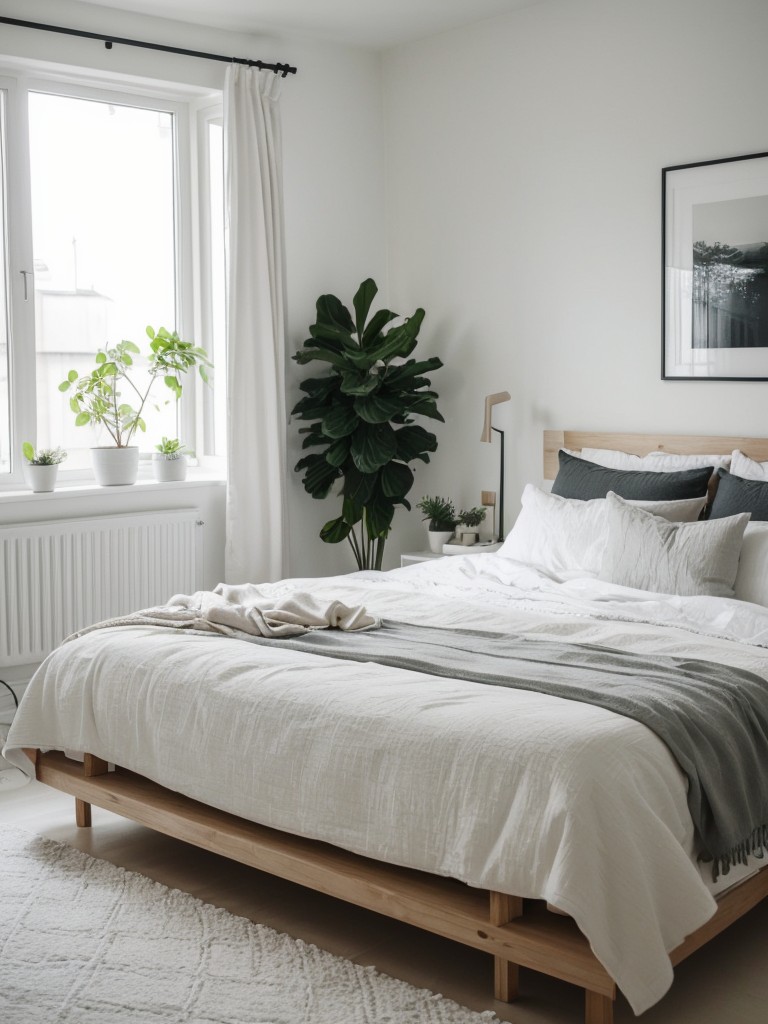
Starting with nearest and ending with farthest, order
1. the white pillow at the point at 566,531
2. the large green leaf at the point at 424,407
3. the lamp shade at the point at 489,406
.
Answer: the white pillow at the point at 566,531, the lamp shade at the point at 489,406, the large green leaf at the point at 424,407

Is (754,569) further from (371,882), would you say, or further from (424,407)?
(424,407)

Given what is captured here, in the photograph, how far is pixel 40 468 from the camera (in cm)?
455

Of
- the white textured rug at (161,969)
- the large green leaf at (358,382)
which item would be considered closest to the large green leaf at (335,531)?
the large green leaf at (358,382)

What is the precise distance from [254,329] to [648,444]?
5.80 feet

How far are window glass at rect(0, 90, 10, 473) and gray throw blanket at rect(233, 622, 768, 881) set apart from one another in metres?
2.08

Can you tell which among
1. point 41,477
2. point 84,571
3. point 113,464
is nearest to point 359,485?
point 113,464

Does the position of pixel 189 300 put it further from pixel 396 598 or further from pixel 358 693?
pixel 358 693

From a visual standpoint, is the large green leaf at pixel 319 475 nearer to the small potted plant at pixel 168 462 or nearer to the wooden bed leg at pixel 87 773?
the small potted plant at pixel 168 462

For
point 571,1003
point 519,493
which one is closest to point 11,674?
point 519,493

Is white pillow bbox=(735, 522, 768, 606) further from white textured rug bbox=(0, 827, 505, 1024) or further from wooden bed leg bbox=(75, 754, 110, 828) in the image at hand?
wooden bed leg bbox=(75, 754, 110, 828)

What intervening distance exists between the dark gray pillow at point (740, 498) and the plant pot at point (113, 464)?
237cm

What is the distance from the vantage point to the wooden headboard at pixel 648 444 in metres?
4.20

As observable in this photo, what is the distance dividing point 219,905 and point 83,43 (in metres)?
3.41

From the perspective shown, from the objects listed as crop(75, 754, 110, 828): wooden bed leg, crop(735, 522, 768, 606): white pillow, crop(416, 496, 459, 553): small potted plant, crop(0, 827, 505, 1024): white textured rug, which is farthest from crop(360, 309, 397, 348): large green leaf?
crop(0, 827, 505, 1024): white textured rug
